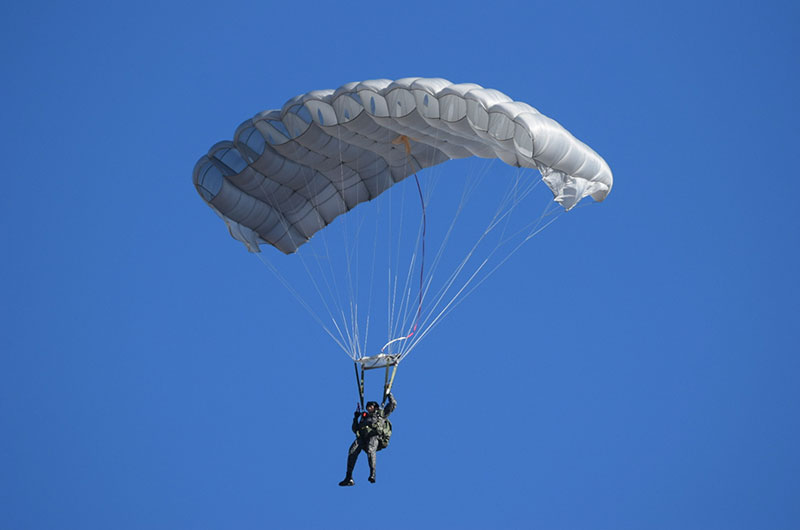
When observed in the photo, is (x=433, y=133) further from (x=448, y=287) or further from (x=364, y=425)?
(x=364, y=425)

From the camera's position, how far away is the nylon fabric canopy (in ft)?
58.9

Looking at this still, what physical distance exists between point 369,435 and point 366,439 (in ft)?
0.25

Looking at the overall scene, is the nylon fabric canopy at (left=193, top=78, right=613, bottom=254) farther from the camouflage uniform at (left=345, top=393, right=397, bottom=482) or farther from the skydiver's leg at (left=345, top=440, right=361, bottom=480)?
the skydiver's leg at (left=345, top=440, right=361, bottom=480)

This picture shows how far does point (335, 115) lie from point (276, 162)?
1.96 m

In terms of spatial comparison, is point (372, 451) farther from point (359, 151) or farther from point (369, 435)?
point (359, 151)

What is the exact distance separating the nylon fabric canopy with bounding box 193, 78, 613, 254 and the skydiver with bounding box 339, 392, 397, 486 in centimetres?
413

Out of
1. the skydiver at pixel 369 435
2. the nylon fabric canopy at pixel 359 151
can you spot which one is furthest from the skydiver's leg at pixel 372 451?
the nylon fabric canopy at pixel 359 151

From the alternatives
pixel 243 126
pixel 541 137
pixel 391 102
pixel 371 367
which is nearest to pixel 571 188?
pixel 541 137

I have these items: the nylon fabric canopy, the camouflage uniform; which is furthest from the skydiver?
the nylon fabric canopy

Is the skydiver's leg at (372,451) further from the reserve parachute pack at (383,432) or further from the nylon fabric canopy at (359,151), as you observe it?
the nylon fabric canopy at (359,151)

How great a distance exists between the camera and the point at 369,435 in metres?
18.9

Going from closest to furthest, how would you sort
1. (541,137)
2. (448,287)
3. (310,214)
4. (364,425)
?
1. (541,137)
2. (364,425)
3. (448,287)
4. (310,214)

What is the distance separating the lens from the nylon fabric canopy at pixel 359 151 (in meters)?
18.0

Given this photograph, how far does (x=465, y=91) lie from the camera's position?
1794 cm
